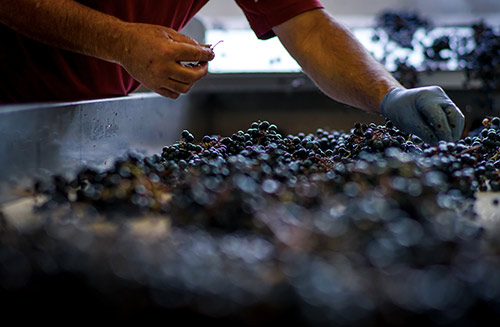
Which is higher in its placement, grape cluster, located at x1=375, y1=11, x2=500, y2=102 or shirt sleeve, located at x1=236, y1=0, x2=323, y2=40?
shirt sleeve, located at x1=236, y1=0, x2=323, y2=40

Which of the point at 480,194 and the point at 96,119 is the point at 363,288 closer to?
the point at 480,194

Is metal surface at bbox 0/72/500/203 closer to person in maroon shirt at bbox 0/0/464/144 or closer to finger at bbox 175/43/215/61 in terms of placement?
person in maroon shirt at bbox 0/0/464/144

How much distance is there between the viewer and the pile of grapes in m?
0.50

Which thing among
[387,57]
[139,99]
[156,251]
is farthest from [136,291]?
[387,57]

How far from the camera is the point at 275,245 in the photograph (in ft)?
2.09

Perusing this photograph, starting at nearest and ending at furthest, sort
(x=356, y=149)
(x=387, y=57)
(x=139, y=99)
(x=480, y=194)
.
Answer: (x=480, y=194) < (x=356, y=149) < (x=139, y=99) < (x=387, y=57)

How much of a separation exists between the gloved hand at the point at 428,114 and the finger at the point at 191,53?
1.95ft

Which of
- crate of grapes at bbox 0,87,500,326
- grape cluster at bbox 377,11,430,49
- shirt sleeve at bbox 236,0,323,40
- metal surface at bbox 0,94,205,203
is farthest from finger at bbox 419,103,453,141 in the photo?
grape cluster at bbox 377,11,430,49

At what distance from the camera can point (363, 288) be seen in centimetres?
51

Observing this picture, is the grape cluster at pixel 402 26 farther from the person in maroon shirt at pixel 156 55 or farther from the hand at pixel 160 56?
the hand at pixel 160 56

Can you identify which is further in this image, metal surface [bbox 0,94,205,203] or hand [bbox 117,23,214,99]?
hand [bbox 117,23,214,99]

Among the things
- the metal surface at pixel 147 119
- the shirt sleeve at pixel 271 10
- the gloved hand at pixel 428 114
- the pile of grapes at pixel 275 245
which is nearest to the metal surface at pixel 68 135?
the metal surface at pixel 147 119

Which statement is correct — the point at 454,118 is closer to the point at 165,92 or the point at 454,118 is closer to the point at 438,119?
the point at 438,119

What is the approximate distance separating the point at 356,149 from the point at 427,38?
6.82ft
